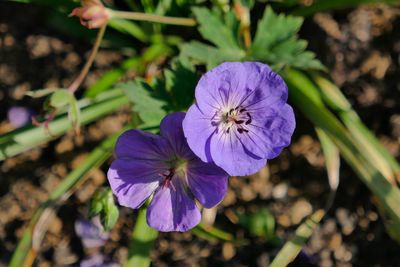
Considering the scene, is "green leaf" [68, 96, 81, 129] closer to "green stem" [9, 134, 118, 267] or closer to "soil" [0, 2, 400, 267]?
"green stem" [9, 134, 118, 267]

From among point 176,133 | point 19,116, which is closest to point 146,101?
point 176,133

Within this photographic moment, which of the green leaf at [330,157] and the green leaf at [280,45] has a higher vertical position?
the green leaf at [280,45]

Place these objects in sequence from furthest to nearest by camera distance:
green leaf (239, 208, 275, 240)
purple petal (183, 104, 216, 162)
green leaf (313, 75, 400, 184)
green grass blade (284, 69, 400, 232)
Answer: green leaf (239, 208, 275, 240) < green leaf (313, 75, 400, 184) < green grass blade (284, 69, 400, 232) < purple petal (183, 104, 216, 162)

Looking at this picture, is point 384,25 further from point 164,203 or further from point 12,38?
point 12,38

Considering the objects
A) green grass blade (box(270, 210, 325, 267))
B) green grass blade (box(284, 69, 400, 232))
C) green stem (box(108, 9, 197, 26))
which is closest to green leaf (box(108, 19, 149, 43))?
green stem (box(108, 9, 197, 26))

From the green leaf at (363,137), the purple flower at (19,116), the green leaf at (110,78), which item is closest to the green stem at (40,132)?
the green leaf at (110,78)

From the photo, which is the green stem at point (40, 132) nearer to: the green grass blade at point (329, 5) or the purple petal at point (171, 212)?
the purple petal at point (171, 212)
